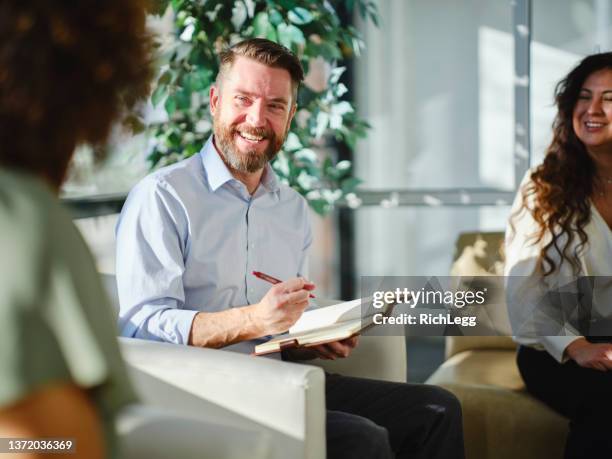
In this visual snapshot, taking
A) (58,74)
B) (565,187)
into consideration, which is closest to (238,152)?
(565,187)

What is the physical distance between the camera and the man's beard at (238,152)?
1948mm

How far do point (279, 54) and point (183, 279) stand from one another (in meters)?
0.63

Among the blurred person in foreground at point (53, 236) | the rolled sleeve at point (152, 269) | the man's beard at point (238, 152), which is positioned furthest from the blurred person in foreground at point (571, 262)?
the blurred person in foreground at point (53, 236)

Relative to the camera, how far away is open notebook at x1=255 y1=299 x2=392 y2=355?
1.58 m

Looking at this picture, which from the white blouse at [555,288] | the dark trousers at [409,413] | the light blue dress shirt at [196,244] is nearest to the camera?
the light blue dress shirt at [196,244]

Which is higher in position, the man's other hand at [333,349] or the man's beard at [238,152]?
the man's beard at [238,152]

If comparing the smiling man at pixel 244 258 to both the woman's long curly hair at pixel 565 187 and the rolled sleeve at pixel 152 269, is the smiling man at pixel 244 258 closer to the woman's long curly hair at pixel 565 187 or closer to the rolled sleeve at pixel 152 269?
the rolled sleeve at pixel 152 269

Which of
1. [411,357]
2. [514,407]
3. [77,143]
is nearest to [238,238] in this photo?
[514,407]

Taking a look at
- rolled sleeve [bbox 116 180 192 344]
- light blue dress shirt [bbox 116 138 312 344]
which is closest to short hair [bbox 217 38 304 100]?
light blue dress shirt [bbox 116 138 312 344]

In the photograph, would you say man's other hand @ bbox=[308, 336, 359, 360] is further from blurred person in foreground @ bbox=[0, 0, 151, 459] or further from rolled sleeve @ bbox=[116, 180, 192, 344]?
blurred person in foreground @ bbox=[0, 0, 151, 459]

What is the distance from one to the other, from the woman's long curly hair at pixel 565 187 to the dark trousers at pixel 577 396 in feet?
0.83

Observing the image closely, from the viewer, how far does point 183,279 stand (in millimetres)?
1814

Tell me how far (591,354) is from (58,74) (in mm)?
Result: 1704

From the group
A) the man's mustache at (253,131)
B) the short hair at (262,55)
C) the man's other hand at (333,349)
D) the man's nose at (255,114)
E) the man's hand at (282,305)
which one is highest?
the short hair at (262,55)
